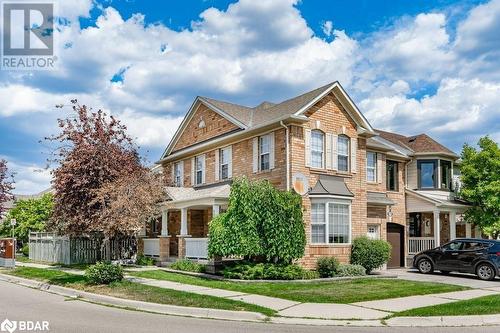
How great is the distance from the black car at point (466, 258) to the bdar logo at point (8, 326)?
17362mm

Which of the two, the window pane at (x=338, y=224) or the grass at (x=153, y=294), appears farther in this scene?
the window pane at (x=338, y=224)

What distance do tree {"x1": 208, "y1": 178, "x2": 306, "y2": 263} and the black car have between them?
23.3ft

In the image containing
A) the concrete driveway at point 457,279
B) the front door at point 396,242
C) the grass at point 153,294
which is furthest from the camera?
the front door at point 396,242

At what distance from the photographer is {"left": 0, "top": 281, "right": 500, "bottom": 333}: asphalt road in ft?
31.5

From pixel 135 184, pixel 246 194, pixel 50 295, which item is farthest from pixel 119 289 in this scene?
pixel 246 194

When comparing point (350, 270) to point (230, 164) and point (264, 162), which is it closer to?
point (264, 162)

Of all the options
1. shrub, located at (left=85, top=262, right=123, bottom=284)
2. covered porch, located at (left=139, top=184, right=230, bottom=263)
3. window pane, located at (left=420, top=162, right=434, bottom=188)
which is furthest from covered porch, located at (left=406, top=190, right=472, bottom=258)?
shrub, located at (left=85, top=262, right=123, bottom=284)

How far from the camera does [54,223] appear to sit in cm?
2227

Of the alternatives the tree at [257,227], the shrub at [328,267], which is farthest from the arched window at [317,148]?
the shrub at [328,267]

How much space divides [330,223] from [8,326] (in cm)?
1382

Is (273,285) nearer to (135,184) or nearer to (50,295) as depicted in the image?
(135,184)

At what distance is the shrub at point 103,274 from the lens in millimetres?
15641

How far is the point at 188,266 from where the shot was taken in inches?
814

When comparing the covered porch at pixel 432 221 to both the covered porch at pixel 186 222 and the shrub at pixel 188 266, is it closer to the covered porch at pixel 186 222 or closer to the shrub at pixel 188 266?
the covered porch at pixel 186 222
